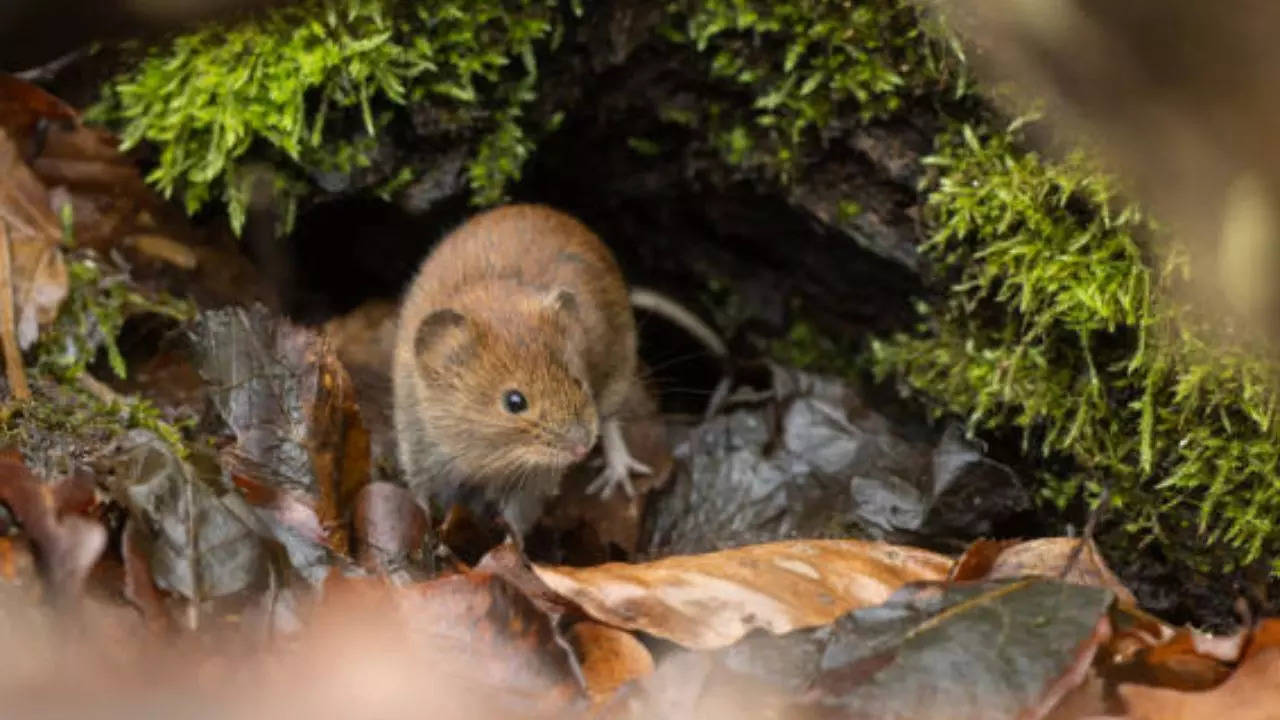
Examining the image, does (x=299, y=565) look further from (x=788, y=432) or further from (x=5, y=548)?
(x=788, y=432)

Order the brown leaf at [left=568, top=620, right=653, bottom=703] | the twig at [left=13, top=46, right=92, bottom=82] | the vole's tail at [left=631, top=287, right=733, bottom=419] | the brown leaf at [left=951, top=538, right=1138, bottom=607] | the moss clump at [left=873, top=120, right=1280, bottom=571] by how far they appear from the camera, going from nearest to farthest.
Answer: the brown leaf at [left=568, top=620, right=653, bottom=703] → the brown leaf at [left=951, top=538, right=1138, bottom=607] → the moss clump at [left=873, top=120, right=1280, bottom=571] → the twig at [left=13, top=46, right=92, bottom=82] → the vole's tail at [left=631, top=287, right=733, bottom=419]

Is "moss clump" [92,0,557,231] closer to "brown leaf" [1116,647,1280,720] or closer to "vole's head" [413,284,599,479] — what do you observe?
"vole's head" [413,284,599,479]

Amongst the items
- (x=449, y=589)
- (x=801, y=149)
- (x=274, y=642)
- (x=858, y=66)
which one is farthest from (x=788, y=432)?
(x=274, y=642)

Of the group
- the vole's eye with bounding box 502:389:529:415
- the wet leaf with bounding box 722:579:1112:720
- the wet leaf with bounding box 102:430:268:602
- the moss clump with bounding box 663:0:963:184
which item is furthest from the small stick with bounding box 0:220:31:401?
the wet leaf with bounding box 722:579:1112:720

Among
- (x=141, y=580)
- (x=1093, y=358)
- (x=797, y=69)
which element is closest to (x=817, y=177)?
(x=797, y=69)

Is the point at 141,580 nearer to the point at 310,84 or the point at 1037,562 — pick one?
the point at 1037,562

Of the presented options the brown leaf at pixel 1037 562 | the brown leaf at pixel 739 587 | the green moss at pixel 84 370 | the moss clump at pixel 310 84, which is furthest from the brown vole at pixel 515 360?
the brown leaf at pixel 1037 562

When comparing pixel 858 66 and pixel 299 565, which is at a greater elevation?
pixel 858 66
